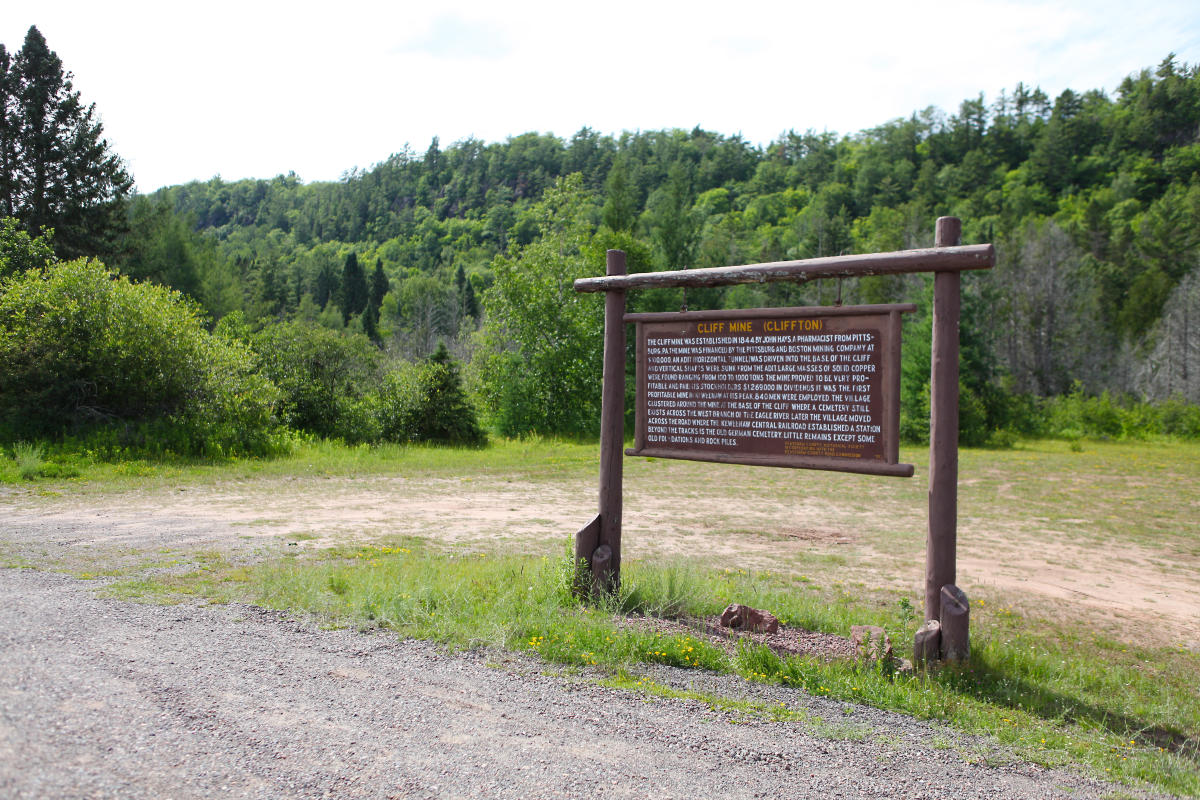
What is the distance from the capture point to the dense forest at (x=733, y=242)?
3306cm

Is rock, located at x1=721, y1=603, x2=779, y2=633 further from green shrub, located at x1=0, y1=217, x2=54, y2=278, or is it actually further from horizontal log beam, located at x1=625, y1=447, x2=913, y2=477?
green shrub, located at x1=0, y1=217, x2=54, y2=278

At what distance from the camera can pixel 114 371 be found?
1714 centimetres

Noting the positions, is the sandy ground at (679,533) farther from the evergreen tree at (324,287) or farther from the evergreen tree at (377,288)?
the evergreen tree at (324,287)

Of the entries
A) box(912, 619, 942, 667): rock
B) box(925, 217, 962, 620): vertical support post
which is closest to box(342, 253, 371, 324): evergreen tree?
box(925, 217, 962, 620): vertical support post

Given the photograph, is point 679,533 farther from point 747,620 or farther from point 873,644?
point 873,644

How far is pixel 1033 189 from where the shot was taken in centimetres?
9275

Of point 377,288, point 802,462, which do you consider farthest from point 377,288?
point 802,462

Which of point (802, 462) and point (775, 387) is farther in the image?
point (775, 387)

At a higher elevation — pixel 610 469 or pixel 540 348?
pixel 540 348

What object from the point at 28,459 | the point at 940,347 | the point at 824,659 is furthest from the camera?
the point at 28,459

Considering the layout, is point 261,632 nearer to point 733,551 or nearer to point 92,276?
point 733,551

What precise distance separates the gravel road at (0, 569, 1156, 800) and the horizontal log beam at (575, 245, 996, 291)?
2.80 meters

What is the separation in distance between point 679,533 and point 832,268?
20.0 feet

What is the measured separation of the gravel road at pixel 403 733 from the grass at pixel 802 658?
0.79 feet
